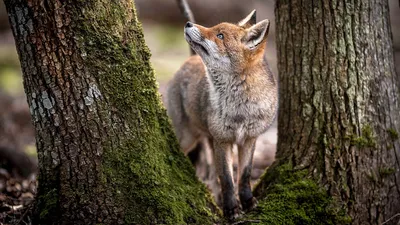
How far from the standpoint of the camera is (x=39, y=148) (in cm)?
476

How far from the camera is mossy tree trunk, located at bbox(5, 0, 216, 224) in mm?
4383

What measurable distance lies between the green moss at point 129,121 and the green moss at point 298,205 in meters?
0.76

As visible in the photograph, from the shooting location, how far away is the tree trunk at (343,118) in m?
5.49

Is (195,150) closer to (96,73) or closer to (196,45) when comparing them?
(196,45)

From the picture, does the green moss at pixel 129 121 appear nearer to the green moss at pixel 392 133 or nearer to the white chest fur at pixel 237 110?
the white chest fur at pixel 237 110

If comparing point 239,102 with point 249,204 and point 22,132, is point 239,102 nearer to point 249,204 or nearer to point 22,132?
point 249,204

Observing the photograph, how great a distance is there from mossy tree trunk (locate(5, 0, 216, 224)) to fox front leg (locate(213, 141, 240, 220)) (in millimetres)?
818

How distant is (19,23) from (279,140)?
3452 mm

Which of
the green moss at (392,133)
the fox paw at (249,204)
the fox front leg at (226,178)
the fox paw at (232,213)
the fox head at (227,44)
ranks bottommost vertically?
the fox paw at (232,213)

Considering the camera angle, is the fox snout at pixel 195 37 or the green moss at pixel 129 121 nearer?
the green moss at pixel 129 121

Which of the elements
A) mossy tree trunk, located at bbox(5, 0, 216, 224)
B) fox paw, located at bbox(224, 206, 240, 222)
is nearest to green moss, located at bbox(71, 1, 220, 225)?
mossy tree trunk, located at bbox(5, 0, 216, 224)

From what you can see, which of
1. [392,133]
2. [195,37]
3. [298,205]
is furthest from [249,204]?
[195,37]

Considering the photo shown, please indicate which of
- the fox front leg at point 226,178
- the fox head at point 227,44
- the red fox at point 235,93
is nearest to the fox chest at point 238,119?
the red fox at point 235,93

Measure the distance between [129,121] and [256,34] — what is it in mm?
2004
